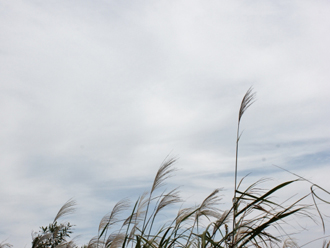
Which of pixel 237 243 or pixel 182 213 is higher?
pixel 182 213

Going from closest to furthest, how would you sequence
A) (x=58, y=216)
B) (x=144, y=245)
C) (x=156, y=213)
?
(x=144, y=245)
(x=156, y=213)
(x=58, y=216)

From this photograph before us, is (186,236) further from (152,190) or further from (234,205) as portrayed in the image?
(234,205)

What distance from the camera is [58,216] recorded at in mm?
4105

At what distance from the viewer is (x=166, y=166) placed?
115 inches

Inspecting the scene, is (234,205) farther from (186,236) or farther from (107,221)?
(107,221)

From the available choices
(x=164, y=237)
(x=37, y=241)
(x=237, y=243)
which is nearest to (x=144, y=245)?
(x=164, y=237)

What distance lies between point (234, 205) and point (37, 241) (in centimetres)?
264

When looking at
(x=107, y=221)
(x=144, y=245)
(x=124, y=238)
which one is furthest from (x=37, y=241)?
(x=144, y=245)

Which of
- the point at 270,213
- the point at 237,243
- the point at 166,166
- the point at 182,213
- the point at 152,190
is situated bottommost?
the point at 237,243

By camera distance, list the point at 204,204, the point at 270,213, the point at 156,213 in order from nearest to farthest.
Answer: the point at 270,213
the point at 204,204
the point at 156,213

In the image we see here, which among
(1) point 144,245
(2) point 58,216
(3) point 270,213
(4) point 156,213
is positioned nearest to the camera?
(3) point 270,213

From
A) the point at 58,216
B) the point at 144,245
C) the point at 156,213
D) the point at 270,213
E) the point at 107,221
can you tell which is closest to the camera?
the point at 270,213

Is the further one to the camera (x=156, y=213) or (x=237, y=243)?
(x=156, y=213)

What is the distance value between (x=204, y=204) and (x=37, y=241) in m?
2.14
